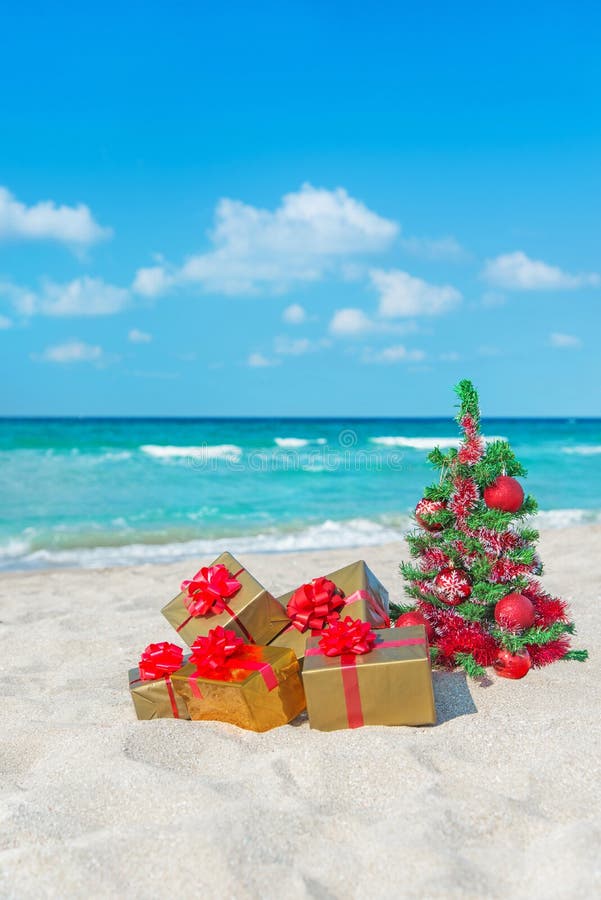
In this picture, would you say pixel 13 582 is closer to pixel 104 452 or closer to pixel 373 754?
pixel 373 754

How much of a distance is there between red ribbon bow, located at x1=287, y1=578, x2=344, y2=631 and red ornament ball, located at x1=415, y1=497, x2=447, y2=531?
0.54m

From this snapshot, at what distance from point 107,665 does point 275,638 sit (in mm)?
1366

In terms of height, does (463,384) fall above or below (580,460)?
above

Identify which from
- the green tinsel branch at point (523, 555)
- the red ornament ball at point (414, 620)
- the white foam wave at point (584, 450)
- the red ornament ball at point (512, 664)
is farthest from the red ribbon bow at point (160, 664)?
the white foam wave at point (584, 450)

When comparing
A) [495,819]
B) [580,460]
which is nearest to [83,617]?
[495,819]

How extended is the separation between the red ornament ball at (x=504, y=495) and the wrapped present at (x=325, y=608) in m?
0.71

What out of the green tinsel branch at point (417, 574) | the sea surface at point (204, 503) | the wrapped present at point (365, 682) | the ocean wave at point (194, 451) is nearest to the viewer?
the wrapped present at point (365, 682)

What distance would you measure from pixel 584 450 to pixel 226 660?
101 feet

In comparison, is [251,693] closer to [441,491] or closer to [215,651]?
[215,651]

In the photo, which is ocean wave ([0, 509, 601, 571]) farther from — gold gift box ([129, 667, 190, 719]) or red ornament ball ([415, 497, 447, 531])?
red ornament ball ([415, 497, 447, 531])

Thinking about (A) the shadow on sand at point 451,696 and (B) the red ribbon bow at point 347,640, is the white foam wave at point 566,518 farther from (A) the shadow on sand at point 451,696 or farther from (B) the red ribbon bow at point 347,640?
(B) the red ribbon bow at point 347,640

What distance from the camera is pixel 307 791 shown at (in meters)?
2.40

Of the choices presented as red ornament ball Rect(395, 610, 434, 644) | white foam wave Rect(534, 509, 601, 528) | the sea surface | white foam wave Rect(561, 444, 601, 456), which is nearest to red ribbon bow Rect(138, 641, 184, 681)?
red ornament ball Rect(395, 610, 434, 644)

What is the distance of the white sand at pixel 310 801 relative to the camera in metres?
1.94
